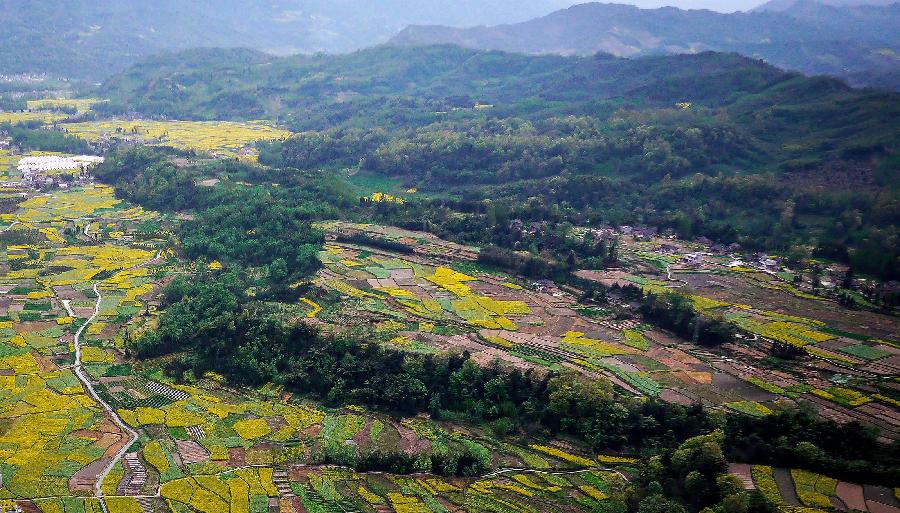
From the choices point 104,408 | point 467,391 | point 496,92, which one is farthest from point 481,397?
point 496,92

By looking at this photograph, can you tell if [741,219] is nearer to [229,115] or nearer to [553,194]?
[553,194]

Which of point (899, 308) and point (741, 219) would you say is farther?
point (741, 219)

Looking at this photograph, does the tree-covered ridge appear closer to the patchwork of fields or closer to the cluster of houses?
the cluster of houses

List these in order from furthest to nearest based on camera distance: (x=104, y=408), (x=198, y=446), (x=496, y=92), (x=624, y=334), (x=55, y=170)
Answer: (x=496, y=92), (x=55, y=170), (x=624, y=334), (x=104, y=408), (x=198, y=446)

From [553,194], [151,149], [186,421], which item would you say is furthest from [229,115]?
[186,421]

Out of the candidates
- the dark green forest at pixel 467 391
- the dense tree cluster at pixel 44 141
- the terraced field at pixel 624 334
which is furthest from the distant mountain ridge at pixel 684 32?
the dark green forest at pixel 467 391

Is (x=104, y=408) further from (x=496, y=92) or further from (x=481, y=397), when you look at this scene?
(x=496, y=92)

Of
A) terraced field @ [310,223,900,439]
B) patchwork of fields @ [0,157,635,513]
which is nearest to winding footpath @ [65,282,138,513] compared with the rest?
patchwork of fields @ [0,157,635,513]
